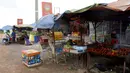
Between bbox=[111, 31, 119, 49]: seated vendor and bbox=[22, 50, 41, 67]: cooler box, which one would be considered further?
bbox=[22, 50, 41, 67]: cooler box

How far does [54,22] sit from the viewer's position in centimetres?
563

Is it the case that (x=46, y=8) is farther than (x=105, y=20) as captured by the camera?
Yes

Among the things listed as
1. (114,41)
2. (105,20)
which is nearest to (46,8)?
(105,20)

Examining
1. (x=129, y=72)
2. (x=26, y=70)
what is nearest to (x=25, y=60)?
(x=26, y=70)

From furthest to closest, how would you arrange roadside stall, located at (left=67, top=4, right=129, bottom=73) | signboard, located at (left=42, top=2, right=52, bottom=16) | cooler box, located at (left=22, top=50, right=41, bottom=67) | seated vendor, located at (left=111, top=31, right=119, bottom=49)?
signboard, located at (left=42, top=2, right=52, bottom=16)
cooler box, located at (left=22, top=50, right=41, bottom=67)
seated vendor, located at (left=111, top=31, right=119, bottom=49)
roadside stall, located at (left=67, top=4, right=129, bottom=73)

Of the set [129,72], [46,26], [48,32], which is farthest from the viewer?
[48,32]

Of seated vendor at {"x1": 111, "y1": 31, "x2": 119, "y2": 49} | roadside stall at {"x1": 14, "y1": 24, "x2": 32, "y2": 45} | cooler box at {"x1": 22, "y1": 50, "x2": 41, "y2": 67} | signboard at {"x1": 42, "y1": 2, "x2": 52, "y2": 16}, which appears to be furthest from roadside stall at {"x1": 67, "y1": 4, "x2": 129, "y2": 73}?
roadside stall at {"x1": 14, "y1": 24, "x2": 32, "y2": 45}

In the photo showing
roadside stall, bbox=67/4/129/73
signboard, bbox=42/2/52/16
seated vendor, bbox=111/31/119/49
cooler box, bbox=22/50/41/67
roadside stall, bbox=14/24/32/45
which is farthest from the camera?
roadside stall, bbox=14/24/32/45

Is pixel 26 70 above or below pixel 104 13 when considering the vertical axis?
below

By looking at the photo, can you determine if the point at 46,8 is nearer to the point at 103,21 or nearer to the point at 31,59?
the point at 103,21

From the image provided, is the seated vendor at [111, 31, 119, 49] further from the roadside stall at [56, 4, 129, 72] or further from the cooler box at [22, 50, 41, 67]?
the cooler box at [22, 50, 41, 67]

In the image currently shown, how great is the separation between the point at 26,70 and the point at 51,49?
5.24ft

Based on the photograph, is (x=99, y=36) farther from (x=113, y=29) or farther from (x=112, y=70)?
(x=112, y=70)

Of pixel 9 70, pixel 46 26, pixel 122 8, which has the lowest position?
pixel 9 70
